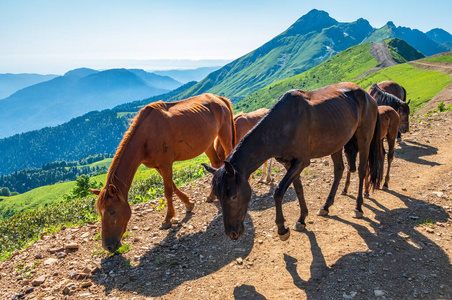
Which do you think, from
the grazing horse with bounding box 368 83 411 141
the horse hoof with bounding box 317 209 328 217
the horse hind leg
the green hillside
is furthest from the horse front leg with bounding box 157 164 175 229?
the green hillside

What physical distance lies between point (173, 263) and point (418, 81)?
216 ft

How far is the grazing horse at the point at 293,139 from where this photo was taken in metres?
5.34

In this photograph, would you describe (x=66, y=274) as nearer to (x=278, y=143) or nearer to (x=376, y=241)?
(x=278, y=143)

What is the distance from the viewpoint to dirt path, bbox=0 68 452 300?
17.5ft


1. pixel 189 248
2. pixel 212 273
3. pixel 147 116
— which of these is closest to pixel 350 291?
pixel 212 273

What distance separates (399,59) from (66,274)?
136 m

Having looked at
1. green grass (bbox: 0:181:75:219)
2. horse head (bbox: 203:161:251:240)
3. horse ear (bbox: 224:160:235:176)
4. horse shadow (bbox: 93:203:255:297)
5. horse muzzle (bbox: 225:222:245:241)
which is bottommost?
green grass (bbox: 0:181:75:219)

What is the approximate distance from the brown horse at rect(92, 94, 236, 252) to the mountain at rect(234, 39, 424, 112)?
373 ft

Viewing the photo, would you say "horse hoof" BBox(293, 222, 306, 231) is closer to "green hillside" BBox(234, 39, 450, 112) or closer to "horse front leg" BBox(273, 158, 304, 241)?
"horse front leg" BBox(273, 158, 304, 241)

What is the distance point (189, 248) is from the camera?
730 centimetres

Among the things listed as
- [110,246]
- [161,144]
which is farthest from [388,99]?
[110,246]

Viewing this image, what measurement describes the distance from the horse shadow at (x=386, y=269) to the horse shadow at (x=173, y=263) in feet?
4.88

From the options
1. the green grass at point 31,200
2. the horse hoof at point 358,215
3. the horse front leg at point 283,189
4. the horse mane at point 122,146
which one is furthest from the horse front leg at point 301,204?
the green grass at point 31,200

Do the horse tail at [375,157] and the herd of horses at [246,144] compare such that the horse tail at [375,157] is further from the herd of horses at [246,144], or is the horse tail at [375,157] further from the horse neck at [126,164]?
the horse neck at [126,164]
